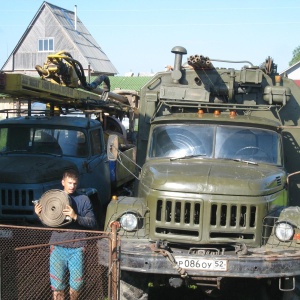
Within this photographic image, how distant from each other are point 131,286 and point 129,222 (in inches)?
26.6

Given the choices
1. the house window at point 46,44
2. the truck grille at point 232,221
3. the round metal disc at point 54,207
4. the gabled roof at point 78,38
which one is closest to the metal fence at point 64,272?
the round metal disc at point 54,207

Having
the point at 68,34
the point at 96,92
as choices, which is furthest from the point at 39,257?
the point at 68,34

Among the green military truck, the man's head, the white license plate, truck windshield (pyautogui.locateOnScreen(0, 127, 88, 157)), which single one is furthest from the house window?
the white license plate

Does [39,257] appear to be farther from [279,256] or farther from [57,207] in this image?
[279,256]

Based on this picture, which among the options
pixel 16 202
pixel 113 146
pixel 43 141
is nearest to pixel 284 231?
pixel 113 146

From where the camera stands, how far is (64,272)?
6426 millimetres

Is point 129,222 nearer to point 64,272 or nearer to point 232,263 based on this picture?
point 64,272

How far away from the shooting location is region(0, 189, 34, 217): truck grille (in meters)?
8.80

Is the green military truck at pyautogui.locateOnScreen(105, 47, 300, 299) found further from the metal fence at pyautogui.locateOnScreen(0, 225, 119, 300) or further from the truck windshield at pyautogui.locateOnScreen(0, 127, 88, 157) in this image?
the truck windshield at pyautogui.locateOnScreen(0, 127, 88, 157)

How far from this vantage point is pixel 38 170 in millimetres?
9062

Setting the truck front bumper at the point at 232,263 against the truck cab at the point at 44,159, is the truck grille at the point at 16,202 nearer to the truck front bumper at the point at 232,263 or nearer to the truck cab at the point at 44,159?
the truck cab at the point at 44,159

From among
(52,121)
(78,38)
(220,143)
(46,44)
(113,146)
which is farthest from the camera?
(46,44)

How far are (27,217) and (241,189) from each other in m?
3.63

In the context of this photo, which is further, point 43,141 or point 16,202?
point 43,141
